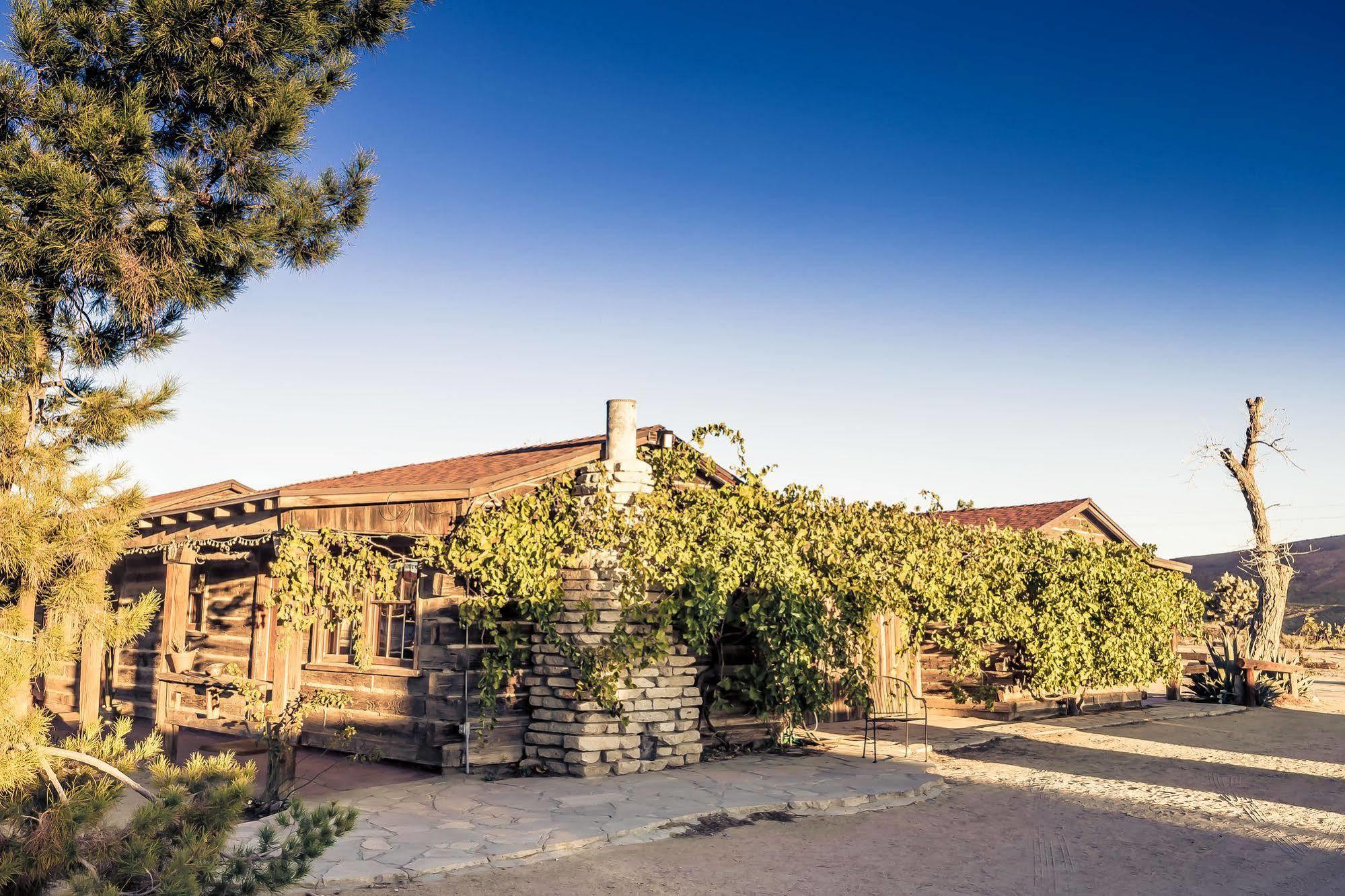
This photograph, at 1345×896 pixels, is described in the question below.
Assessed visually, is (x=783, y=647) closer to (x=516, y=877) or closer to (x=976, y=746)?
(x=976, y=746)

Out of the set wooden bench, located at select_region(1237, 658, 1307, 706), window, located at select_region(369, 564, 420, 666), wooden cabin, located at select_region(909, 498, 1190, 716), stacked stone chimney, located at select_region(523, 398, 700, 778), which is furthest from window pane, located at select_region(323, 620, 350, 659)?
wooden bench, located at select_region(1237, 658, 1307, 706)

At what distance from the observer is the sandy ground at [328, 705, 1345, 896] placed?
6508 mm

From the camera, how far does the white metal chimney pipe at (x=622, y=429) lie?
36.0 feet

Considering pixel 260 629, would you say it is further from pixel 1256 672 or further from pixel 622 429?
pixel 1256 672

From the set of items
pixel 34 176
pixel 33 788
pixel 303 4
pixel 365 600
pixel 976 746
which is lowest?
pixel 976 746

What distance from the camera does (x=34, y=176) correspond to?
7676mm

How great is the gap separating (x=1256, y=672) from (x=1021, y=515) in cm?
522

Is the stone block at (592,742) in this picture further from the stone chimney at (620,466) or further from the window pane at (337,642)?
the window pane at (337,642)

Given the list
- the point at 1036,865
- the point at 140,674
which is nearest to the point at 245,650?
the point at 140,674

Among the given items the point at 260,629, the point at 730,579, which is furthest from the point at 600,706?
the point at 260,629

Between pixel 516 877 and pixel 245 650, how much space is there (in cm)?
870

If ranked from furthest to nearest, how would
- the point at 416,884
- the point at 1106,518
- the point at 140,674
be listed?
the point at 1106,518, the point at 140,674, the point at 416,884

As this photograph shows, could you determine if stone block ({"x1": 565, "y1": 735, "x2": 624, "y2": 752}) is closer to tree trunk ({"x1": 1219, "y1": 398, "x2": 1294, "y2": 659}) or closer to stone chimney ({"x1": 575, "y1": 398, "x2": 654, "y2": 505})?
stone chimney ({"x1": 575, "y1": 398, "x2": 654, "y2": 505})

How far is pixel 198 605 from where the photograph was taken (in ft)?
48.3
